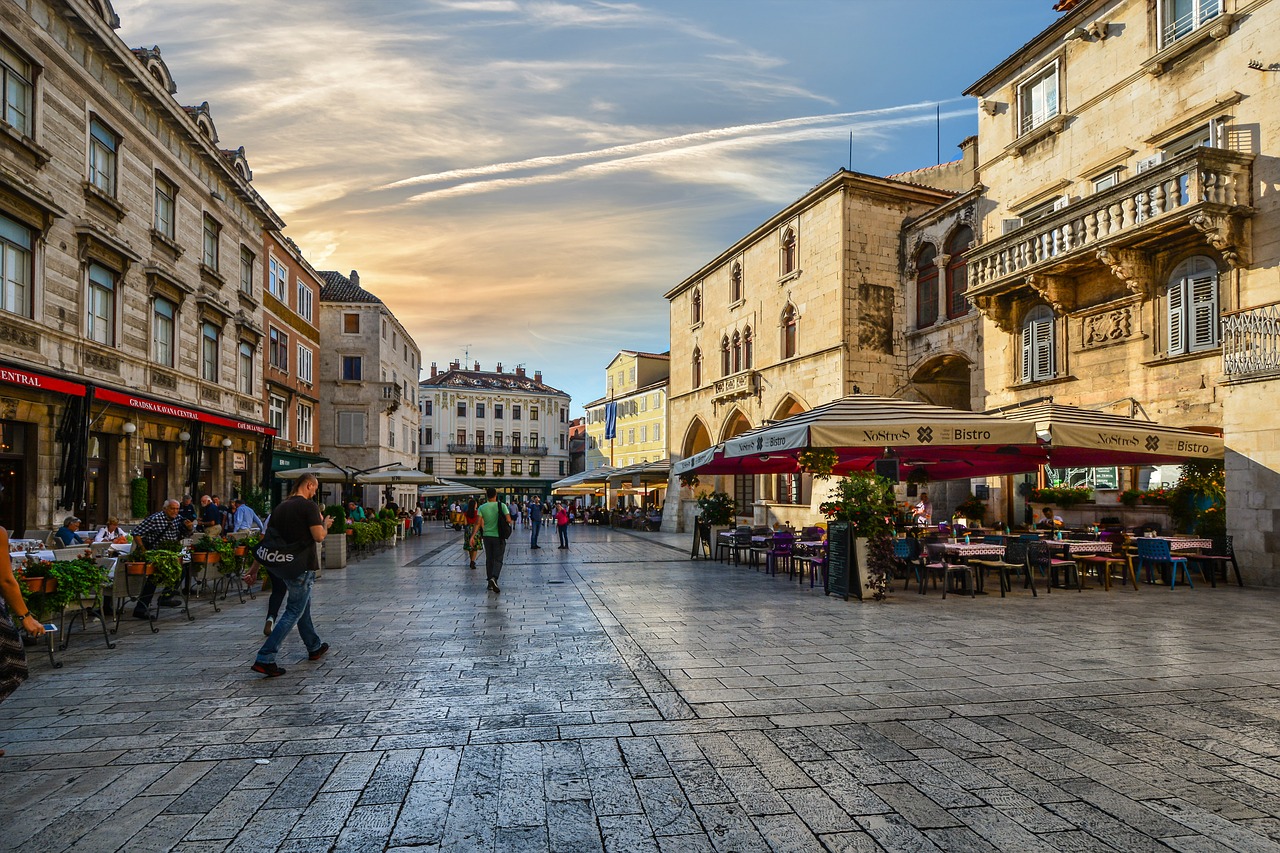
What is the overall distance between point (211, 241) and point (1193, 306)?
24949mm

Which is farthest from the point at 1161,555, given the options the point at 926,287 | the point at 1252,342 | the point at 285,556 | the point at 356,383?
the point at 356,383

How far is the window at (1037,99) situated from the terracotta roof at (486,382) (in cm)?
6427

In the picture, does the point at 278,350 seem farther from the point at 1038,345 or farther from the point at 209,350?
the point at 1038,345

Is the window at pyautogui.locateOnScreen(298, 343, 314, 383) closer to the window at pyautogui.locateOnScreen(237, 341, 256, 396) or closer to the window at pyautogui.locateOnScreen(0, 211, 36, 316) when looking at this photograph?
the window at pyautogui.locateOnScreen(237, 341, 256, 396)

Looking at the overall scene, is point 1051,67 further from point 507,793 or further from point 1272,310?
point 507,793

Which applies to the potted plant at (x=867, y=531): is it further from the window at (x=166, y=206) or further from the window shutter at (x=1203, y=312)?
the window at (x=166, y=206)

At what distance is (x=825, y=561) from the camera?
42.2ft

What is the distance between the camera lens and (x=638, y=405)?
196 ft

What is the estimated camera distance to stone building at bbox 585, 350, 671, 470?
2221 inches

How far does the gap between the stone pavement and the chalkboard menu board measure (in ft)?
7.42

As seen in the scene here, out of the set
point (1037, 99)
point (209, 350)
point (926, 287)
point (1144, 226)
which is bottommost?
point (209, 350)

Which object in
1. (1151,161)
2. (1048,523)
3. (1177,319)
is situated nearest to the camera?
(1048,523)

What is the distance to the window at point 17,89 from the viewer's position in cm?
1349

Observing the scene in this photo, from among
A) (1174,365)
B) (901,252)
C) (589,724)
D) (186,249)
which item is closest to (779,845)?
(589,724)
